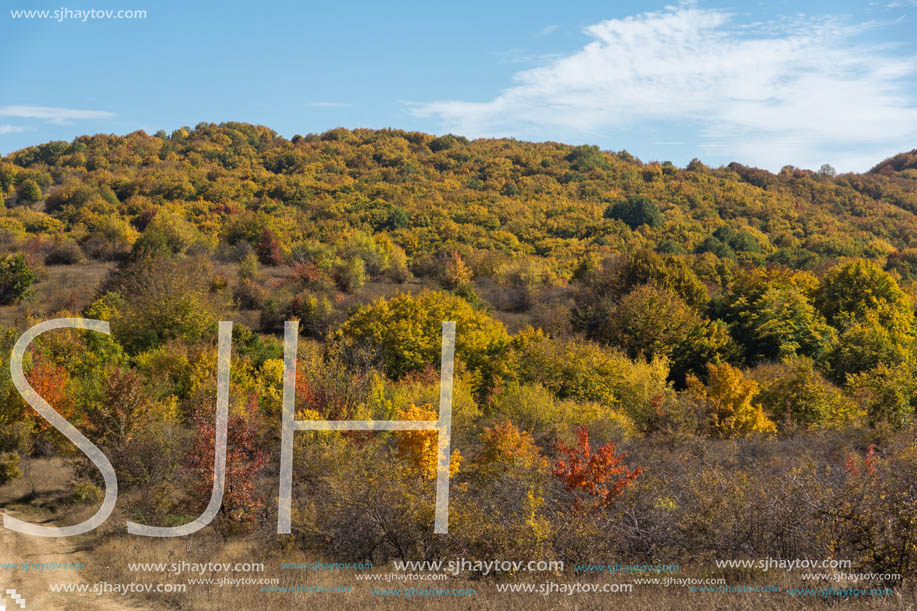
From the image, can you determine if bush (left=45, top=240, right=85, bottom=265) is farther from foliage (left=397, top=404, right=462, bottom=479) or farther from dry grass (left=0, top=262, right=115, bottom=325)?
foliage (left=397, top=404, right=462, bottom=479)

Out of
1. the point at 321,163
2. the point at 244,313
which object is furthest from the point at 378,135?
the point at 244,313

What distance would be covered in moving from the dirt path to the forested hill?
50760mm

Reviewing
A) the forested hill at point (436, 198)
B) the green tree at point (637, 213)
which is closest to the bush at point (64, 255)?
the forested hill at point (436, 198)

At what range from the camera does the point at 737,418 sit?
30578 mm

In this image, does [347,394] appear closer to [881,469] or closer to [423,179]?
[881,469]

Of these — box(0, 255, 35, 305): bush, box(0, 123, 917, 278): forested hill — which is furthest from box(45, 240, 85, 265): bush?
box(0, 255, 35, 305): bush

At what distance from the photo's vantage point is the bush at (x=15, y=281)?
5044 cm

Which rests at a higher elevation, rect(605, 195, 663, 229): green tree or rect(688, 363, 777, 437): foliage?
rect(605, 195, 663, 229): green tree

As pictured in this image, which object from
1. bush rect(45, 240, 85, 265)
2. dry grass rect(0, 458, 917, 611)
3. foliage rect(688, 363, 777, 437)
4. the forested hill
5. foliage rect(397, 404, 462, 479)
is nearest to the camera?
dry grass rect(0, 458, 917, 611)

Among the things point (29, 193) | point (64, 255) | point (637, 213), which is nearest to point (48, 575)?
point (64, 255)

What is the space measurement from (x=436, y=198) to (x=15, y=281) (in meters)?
68.1

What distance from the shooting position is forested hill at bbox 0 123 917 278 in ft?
275

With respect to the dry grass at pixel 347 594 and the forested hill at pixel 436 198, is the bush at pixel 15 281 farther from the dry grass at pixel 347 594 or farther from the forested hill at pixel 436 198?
the dry grass at pixel 347 594

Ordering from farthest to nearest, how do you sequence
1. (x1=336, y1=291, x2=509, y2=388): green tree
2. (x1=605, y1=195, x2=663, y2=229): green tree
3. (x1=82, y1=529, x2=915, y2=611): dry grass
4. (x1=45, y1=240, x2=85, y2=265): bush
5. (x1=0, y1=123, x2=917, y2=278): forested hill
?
(x1=605, y1=195, x2=663, y2=229): green tree < (x1=0, y1=123, x2=917, y2=278): forested hill < (x1=45, y1=240, x2=85, y2=265): bush < (x1=336, y1=291, x2=509, y2=388): green tree < (x1=82, y1=529, x2=915, y2=611): dry grass
